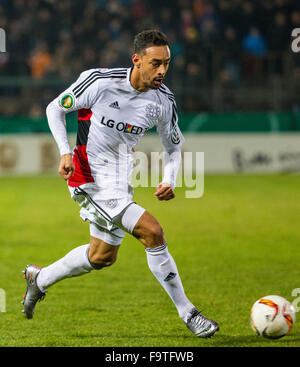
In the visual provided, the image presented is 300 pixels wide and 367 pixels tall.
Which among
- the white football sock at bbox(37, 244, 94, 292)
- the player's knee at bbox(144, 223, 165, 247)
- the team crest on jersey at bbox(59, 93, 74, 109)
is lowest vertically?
the white football sock at bbox(37, 244, 94, 292)

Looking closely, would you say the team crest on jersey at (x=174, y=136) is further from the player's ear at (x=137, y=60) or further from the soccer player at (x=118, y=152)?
the player's ear at (x=137, y=60)

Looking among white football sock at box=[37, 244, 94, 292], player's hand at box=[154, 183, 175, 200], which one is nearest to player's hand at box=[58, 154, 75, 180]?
player's hand at box=[154, 183, 175, 200]

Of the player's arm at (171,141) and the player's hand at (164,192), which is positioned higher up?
the player's arm at (171,141)

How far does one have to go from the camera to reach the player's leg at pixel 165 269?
193 inches

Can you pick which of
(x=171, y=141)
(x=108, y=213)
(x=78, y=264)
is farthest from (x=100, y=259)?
(x=171, y=141)

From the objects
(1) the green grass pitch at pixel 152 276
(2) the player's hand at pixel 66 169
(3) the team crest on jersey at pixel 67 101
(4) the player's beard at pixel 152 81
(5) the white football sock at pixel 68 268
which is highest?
(4) the player's beard at pixel 152 81

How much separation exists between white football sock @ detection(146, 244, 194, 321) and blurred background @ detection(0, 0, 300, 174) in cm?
1226

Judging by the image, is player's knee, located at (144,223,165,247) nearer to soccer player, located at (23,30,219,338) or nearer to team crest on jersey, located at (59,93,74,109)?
soccer player, located at (23,30,219,338)

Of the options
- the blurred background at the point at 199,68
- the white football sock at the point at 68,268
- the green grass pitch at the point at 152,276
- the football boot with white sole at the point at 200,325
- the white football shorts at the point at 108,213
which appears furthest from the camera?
the blurred background at the point at 199,68

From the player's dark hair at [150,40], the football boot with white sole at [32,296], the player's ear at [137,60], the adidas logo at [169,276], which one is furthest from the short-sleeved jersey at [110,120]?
the football boot with white sole at [32,296]

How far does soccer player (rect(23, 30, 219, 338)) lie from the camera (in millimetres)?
4980

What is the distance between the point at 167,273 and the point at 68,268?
2.84ft

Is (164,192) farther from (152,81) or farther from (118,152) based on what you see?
(152,81)
